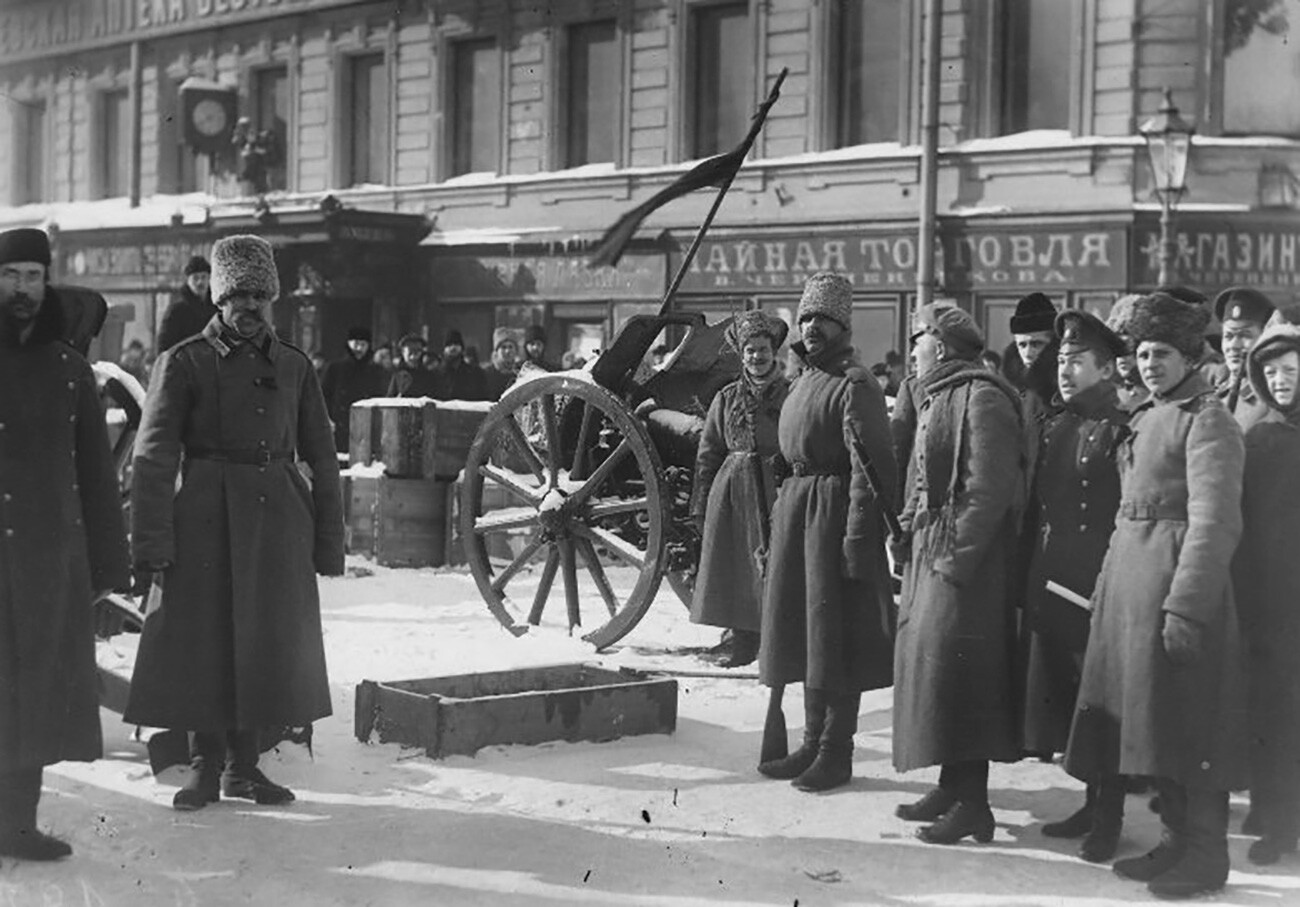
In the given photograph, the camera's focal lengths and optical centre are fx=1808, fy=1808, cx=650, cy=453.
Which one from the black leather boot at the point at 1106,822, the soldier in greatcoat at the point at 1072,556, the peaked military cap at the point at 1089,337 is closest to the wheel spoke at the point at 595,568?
the soldier in greatcoat at the point at 1072,556

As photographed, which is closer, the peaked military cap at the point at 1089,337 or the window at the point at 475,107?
the peaked military cap at the point at 1089,337

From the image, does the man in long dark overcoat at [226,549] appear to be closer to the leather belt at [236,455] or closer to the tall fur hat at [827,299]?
the leather belt at [236,455]

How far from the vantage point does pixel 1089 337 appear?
5609 mm

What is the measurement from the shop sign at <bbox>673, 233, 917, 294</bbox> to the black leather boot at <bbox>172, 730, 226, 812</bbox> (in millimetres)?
12929

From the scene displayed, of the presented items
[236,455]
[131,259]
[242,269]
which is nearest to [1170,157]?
[242,269]

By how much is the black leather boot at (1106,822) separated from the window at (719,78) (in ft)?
46.3

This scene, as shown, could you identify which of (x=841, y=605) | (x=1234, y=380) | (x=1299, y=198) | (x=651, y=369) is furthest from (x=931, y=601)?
(x=1299, y=198)

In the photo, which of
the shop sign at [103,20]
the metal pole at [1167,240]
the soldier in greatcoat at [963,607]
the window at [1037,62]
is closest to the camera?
the soldier in greatcoat at [963,607]

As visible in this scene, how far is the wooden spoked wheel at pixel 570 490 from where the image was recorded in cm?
854

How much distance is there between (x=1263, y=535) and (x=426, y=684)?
317cm

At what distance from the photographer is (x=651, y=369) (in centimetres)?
955

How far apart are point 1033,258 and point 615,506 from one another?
32.7 ft

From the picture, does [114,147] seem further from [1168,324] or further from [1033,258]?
[1168,324]

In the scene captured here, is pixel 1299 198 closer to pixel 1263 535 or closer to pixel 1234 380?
pixel 1234 380
